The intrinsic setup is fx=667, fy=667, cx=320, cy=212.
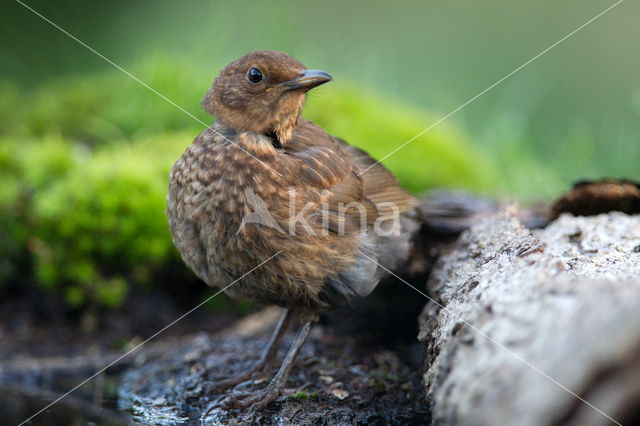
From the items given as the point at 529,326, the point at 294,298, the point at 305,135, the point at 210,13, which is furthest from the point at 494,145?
the point at 529,326

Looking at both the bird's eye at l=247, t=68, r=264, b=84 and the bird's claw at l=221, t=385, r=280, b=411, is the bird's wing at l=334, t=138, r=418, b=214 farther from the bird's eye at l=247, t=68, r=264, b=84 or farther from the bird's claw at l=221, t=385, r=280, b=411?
the bird's claw at l=221, t=385, r=280, b=411

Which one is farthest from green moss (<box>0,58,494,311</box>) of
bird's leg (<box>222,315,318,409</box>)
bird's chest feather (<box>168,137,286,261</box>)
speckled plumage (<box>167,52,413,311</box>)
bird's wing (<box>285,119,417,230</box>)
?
bird's leg (<box>222,315,318,409</box>)

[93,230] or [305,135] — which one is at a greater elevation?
[305,135]

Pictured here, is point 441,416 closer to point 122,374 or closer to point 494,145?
point 122,374

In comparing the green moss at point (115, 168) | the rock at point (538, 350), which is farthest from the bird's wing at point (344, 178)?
the rock at point (538, 350)

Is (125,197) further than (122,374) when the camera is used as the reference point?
Yes

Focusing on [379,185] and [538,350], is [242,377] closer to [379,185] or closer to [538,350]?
[379,185]

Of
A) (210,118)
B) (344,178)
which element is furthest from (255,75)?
(210,118)
